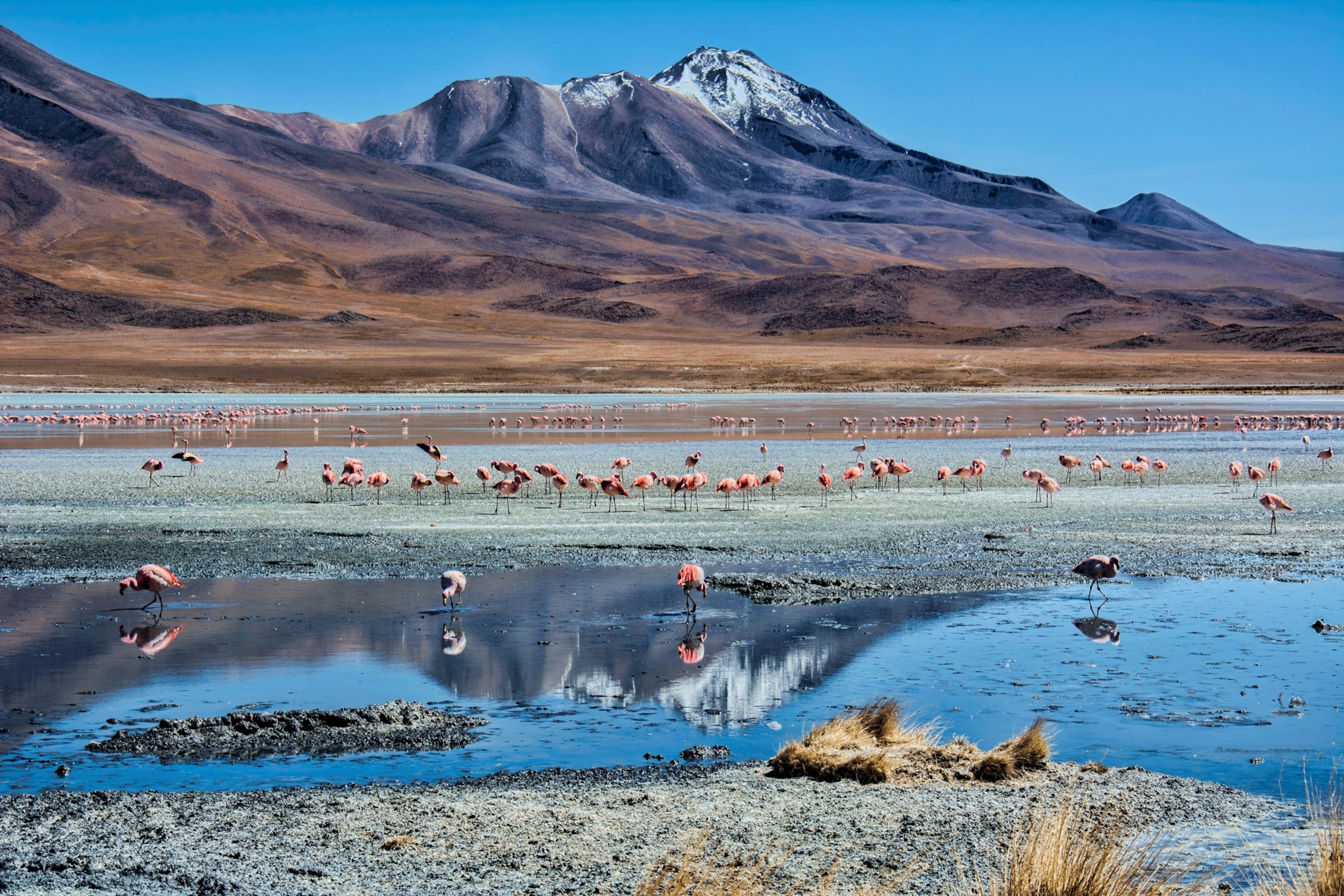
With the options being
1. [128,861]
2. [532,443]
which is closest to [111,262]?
[532,443]


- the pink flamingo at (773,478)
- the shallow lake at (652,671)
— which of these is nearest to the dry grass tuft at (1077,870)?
the shallow lake at (652,671)

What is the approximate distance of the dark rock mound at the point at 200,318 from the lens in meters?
114

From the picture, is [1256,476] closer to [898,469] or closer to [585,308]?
[898,469]

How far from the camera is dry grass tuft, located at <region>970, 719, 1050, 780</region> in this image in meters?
7.11

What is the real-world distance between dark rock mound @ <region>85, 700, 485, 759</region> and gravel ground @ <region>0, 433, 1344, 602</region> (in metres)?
4.98

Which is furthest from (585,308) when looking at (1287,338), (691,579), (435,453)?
(691,579)

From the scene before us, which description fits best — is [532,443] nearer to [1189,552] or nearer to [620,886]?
[1189,552]

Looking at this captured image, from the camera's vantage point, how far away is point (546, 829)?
→ 6.34 m

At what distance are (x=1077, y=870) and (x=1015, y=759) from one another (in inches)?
98.2

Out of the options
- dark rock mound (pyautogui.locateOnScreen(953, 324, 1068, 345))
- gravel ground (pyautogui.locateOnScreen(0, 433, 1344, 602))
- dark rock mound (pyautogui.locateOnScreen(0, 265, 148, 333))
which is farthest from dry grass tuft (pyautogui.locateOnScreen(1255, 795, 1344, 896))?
dark rock mound (pyautogui.locateOnScreen(0, 265, 148, 333))

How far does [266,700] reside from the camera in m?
8.73

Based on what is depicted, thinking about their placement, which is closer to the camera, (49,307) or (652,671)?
(652,671)

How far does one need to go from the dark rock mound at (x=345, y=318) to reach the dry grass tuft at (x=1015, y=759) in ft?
361

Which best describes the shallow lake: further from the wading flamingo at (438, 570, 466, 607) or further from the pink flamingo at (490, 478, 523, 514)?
the pink flamingo at (490, 478, 523, 514)
